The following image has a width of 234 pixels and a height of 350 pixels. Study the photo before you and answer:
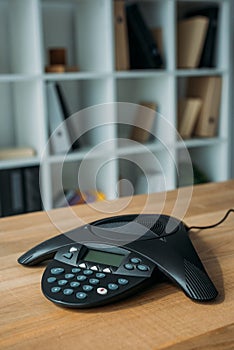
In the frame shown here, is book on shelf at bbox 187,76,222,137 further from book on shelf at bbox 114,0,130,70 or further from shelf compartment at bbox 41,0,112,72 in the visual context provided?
shelf compartment at bbox 41,0,112,72

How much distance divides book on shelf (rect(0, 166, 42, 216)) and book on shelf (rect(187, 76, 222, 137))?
3.48 ft

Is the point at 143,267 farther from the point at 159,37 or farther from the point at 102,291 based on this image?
the point at 159,37

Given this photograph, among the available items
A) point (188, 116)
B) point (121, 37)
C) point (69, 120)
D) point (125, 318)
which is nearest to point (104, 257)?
point (125, 318)

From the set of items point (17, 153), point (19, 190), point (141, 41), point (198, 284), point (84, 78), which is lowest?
point (19, 190)

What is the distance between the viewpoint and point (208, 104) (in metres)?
2.97

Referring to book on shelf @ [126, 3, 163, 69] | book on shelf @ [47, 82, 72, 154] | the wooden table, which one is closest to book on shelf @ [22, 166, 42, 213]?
book on shelf @ [47, 82, 72, 154]

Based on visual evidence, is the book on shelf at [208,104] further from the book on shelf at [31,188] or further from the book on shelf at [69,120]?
the book on shelf at [31,188]

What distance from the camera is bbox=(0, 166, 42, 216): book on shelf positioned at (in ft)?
8.13

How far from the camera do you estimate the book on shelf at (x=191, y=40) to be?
2842mm

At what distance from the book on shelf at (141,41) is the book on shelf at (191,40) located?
0.75 ft

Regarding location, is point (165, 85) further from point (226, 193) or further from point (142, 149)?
point (226, 193)

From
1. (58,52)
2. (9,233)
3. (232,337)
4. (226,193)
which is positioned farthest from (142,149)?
(232,337)

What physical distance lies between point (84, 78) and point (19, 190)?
2.13 ft

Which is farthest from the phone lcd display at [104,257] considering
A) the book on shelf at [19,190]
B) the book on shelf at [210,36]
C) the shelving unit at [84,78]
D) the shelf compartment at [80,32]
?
the book on shelf at [210,36]
